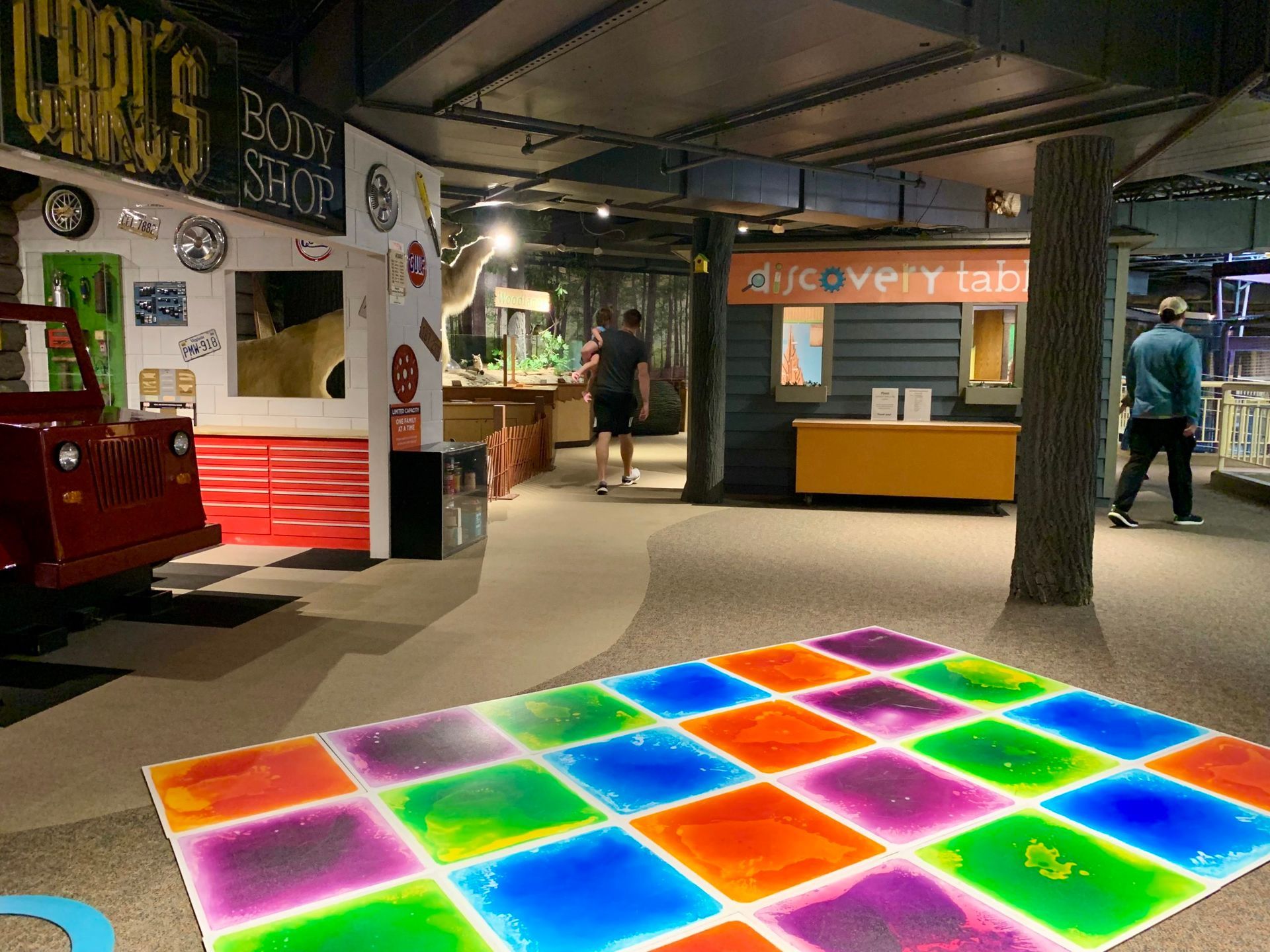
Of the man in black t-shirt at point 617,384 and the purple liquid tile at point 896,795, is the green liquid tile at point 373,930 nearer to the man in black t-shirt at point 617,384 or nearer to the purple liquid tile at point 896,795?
the purple liquid tile at point 896,795

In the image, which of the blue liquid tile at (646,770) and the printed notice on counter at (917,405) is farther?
the printed notice on counter at (917,405)

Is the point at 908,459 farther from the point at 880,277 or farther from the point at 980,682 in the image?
the point at 980,682

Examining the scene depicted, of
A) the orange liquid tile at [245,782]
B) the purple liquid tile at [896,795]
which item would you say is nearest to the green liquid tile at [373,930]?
the orange liquid tile at [245,782]

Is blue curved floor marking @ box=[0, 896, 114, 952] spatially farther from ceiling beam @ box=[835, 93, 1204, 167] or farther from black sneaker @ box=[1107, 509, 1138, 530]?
black sneaker @ box=[1107, 509, 1138, 530]


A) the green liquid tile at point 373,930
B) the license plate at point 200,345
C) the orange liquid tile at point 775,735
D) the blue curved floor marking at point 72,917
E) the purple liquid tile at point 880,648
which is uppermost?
the license plate at point 200,345

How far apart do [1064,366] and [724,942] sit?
167 inches

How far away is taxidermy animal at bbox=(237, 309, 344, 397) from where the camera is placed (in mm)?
7703

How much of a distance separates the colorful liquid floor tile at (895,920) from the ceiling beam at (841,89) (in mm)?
3632

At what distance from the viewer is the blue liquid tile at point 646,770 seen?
9.74ft

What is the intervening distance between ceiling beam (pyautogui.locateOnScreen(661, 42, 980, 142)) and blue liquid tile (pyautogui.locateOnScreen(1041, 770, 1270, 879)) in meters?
3.22

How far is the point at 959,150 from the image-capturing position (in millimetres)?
6090

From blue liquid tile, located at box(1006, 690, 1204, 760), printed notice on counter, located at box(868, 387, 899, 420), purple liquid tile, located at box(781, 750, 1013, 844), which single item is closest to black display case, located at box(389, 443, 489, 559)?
purple liquid tile, located at box(781, 750, 1013, 844)


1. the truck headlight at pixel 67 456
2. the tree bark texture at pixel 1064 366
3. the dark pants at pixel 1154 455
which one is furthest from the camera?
the dark pants at pixel 1154 455

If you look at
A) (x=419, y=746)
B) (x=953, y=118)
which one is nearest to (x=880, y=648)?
(x=419, y=746)
